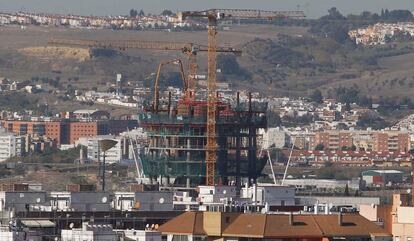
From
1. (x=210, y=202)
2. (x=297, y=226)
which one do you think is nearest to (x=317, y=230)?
(x=297, y=226)

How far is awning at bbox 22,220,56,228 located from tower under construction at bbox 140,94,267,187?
136 ft

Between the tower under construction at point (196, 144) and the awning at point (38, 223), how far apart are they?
136 feet

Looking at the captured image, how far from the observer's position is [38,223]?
8700 cm

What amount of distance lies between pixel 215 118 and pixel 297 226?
55.1 m

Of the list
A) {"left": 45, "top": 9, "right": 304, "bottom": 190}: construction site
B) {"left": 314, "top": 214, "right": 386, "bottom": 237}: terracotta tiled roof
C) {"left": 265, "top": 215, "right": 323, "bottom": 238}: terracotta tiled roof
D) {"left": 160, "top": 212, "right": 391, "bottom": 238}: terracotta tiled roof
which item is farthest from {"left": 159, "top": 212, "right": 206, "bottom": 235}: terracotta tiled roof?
{"left": 45, "top": 9, "right": 304, "bottom": 190}: construction site

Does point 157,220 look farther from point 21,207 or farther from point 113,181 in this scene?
point 113,181

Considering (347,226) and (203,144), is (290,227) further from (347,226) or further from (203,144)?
(203,144)

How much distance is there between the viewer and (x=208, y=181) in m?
127

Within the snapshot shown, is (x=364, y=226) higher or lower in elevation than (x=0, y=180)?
higher

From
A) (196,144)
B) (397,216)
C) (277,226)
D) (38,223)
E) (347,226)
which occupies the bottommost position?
(196,144)

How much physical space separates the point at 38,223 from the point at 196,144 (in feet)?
152

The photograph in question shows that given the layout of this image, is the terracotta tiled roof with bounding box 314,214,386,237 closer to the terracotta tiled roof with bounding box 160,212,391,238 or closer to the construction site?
the terracotta tiled roof with bounding box 160,212,391,238

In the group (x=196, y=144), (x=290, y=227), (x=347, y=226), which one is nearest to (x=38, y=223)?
(x=290, y=227)

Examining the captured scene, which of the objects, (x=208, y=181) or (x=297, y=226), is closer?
(x=297, y=226)
